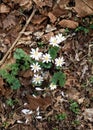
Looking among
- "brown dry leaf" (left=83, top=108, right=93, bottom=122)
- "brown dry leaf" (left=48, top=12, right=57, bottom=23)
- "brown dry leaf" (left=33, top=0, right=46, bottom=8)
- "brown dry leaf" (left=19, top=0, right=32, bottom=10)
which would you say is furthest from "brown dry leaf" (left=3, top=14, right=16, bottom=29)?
"brown dry leaf" (left=83, top=108, right=93, bottom=122)

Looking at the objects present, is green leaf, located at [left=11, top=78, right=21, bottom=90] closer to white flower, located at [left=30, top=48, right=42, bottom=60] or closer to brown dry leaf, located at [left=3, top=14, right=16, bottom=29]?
white flower, located at [left=30, top=48, right=42, bottom=60]

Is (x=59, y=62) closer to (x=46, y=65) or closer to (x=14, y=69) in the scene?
(x=46, y=65)

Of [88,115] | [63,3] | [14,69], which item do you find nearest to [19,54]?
[14,69]

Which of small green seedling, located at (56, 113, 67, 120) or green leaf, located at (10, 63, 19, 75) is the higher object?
green leaf, located at (10, 63, 19, 75)

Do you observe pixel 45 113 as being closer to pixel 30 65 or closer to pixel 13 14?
pixel 30 65

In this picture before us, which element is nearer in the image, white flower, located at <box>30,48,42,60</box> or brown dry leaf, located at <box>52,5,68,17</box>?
white flower, located at <box>30,48,42,60</box>

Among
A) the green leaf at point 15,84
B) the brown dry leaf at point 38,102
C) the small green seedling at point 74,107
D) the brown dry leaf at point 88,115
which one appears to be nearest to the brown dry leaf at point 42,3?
the green leaf at point 15,84

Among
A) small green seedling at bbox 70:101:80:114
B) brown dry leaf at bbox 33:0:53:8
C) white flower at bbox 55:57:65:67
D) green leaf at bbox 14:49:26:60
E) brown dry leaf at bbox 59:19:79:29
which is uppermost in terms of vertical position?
brown dry leaf at bbox 33:0:53:8
